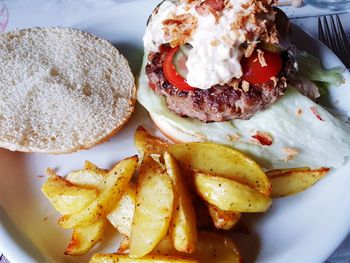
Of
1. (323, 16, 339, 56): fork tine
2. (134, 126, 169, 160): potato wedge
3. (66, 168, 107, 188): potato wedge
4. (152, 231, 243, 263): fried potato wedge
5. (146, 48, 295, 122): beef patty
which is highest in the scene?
(146, 48, 295, 122): beef patty

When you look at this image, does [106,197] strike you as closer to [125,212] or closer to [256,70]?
[125,212]

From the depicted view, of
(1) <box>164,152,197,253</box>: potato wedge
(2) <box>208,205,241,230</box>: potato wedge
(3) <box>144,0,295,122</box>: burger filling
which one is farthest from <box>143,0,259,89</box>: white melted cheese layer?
(2) <box>208,205,241,230</box>: potato wedge

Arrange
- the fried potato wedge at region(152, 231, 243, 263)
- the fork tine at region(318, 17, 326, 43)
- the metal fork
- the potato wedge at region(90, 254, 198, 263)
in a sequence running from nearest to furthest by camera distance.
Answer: the potato wedge at region(90, 254, 198, 263) → the fried potato wedge at region(152, 231, 243, 263) → the metal fork → the fork tine at region(318, 17, 326, 43)

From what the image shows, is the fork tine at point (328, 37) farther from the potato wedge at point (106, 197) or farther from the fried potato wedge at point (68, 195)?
the fried potato wedge at point (68, 195)

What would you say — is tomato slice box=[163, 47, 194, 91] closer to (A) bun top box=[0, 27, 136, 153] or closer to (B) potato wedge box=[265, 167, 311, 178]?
(A) bun top box=[0, 27, 136, 153]

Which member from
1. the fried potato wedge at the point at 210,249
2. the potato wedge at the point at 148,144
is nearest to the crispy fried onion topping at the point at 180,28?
the potato wedge at the point at 148,144

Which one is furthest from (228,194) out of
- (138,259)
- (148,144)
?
(148,144)

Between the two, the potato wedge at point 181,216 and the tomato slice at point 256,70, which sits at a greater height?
the tomato slice at point 256,70
